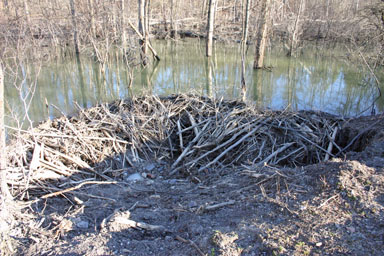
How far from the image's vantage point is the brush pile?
5.25m

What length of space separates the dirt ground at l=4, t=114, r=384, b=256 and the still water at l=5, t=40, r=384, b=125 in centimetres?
425

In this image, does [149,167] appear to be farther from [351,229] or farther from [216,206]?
[351,229]

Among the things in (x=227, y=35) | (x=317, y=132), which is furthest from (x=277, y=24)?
(x=317, y=132)

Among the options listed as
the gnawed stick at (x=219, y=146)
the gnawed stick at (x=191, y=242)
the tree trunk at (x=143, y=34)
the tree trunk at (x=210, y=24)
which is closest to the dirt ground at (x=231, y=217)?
the gnawed stick at (x=191, y=242)

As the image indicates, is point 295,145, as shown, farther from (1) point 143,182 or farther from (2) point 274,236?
(2) point 274,236

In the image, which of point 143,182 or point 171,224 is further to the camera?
point 143,182

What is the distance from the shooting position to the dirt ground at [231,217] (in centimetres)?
302

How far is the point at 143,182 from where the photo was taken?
5.44m

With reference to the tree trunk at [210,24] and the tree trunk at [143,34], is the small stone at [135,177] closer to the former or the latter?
the tree trunk at [143,34]

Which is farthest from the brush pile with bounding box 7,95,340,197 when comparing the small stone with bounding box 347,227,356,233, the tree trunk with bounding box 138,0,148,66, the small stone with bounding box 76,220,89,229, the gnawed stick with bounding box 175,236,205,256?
the tree trunk with bounding box 138,0,148,66

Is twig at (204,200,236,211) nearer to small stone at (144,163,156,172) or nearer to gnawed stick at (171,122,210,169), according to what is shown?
gnawed stick at (171,122,210,169)

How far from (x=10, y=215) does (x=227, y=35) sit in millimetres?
24309

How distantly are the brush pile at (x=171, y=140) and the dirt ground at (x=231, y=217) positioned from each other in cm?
78

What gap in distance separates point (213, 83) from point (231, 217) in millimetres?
11351
